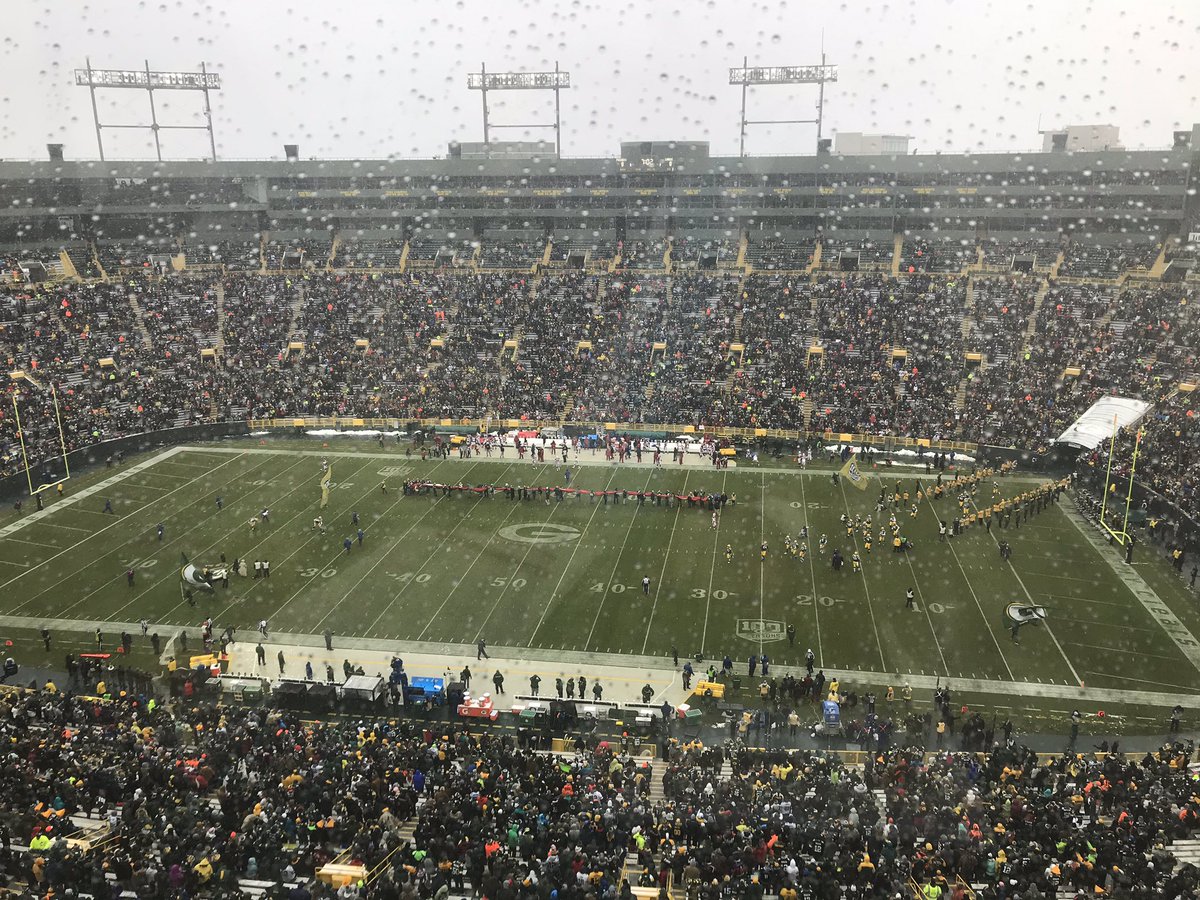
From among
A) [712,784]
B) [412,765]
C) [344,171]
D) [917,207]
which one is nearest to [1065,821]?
[712,784]

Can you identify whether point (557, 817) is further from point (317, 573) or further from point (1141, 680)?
point (317, 573)

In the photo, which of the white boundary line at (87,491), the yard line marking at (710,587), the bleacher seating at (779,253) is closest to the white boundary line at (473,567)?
the yard line marking at (710,587)

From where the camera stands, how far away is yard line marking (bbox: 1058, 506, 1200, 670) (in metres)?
22.7

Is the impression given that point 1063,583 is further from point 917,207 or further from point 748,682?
point 917,207

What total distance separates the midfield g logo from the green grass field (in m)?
0.10

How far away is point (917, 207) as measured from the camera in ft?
A: 192

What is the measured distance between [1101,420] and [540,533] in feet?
76.5

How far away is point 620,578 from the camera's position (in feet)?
89.4

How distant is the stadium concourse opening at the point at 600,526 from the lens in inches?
540

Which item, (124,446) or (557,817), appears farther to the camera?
(124,446)

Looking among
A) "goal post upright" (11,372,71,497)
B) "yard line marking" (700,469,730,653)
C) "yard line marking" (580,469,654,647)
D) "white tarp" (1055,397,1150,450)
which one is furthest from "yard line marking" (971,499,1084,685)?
"goal post upright" (11,372,71,497)

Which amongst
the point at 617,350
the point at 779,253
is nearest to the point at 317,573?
the point at 617,350

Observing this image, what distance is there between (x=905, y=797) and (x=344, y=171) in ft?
Result: 199

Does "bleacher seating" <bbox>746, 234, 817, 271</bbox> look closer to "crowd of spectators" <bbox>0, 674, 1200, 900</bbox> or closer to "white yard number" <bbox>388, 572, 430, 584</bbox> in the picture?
"white yard number" <bbox>388, 572, 430, 584</bbox>
